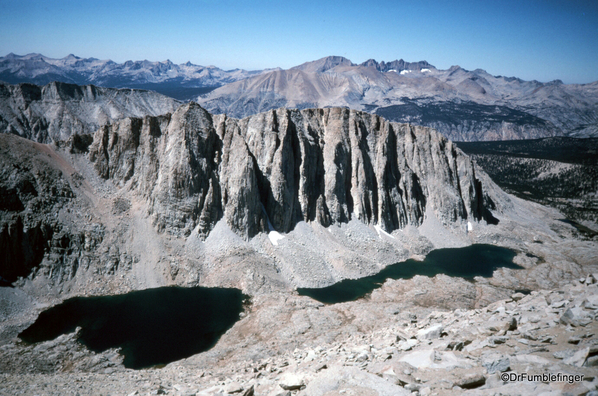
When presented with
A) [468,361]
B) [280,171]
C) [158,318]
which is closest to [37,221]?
[158,318]

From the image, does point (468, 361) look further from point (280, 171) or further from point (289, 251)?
point (280, 171)

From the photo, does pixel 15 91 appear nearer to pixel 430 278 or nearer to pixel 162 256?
pixel 162 256

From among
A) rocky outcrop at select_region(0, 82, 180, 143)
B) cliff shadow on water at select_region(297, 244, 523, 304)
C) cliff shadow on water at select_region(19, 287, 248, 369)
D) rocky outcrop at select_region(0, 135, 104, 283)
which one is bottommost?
cliff shadow on water at select_region(19, 287, 248, 369)

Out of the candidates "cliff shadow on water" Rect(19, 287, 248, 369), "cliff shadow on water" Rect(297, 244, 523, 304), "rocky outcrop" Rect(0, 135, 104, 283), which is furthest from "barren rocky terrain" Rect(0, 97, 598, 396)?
"cliff shadow on water" Rect(297, 244, 523, 304)

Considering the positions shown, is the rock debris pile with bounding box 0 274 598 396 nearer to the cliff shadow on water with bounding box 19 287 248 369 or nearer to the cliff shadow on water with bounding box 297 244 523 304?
the cliff shadow on water with bounding box 19 287 248 369

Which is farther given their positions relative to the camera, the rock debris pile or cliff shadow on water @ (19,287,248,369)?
cliff shadow on water @ (19,287,248,369)

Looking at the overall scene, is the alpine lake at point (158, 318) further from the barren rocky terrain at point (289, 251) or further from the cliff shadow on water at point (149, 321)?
the barren rocky terrain at point (289, 251)

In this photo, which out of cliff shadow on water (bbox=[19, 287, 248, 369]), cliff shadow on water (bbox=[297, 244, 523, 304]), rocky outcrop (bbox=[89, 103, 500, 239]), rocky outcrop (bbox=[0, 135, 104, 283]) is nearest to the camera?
cliff shadow on water (bbox=[19, 287, 248, 369])
